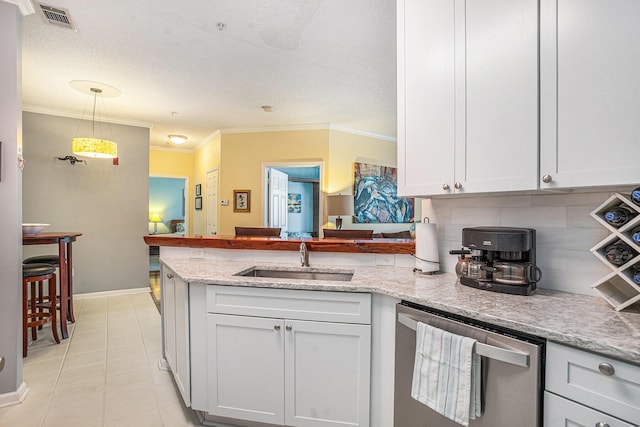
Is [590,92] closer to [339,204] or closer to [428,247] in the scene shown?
[428,247]

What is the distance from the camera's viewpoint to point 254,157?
→ 564 centimetres

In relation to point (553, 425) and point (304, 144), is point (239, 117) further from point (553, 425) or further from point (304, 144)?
point (553, 425)

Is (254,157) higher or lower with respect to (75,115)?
lower

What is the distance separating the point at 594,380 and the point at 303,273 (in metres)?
1.46

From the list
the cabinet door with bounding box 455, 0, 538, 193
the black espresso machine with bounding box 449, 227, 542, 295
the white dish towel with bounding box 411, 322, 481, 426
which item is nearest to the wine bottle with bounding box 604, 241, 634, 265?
the black espresso machine with bounding box 449, 227, 542, 295

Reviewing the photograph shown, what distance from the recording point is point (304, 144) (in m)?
5.47

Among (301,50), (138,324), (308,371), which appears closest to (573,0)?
(308,371)

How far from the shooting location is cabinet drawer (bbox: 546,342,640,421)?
84 cm

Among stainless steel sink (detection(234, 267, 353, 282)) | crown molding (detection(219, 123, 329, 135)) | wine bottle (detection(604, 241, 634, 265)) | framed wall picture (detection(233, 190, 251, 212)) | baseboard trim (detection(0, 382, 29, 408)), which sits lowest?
baseboard trim (detection(0, 382, 29, 408))

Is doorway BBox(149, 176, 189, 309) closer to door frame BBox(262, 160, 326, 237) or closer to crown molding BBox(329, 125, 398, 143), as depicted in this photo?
door frame BBox(262, 160, 326, 237)

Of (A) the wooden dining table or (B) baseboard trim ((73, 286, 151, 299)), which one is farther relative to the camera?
(B) baseboard trim ((73, 286, 151, 299))

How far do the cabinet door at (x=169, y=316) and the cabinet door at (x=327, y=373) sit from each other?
3.01ft

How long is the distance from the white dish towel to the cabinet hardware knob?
1.08 ft

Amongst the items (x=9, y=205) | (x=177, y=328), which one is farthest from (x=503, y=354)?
(x=9, y=205)
